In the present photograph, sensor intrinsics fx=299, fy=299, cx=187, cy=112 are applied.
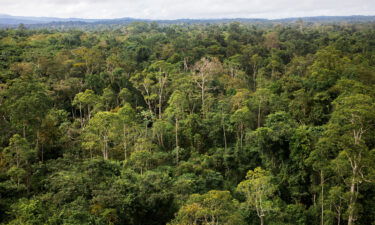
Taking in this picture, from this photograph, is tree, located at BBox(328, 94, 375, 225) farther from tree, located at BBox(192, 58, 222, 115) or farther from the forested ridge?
tree, located at BBox(192, 58, 222, 115)

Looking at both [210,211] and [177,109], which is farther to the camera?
[177,109]

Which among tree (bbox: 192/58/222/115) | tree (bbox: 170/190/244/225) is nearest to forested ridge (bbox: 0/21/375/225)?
tree (bbox: 170/190/244/225)

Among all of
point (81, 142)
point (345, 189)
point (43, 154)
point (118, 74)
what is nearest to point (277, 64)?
point (118, 74)

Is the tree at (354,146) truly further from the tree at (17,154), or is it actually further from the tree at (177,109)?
the tree at (17,154)

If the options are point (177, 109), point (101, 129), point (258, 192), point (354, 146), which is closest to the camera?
point (354, 146)

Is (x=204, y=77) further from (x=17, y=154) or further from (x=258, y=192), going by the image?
(x=17, y=154)

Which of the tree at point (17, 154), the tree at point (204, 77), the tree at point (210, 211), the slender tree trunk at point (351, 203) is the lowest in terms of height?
the slender tree trunk at point (351, 203)

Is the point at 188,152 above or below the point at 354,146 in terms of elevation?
below

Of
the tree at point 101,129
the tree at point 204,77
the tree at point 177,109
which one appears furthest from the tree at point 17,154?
the tree at point 204,77

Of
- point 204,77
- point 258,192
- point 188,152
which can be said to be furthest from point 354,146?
point 204,77
